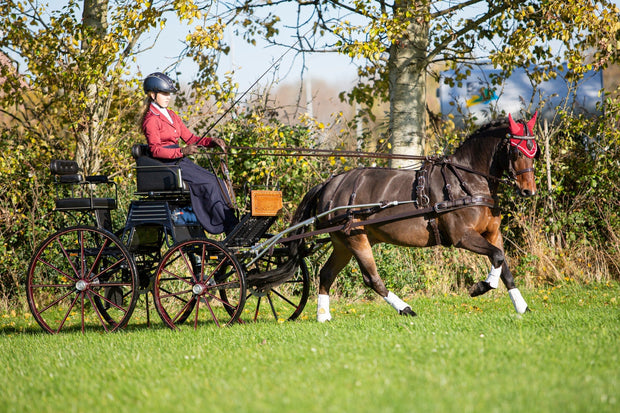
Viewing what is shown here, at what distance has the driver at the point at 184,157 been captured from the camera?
6.72 metres

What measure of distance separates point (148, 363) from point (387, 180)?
3.06 meters

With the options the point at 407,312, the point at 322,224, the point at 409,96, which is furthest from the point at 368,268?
the point at 409,96

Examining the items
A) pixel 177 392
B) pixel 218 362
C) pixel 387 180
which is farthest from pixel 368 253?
pixel 177 392

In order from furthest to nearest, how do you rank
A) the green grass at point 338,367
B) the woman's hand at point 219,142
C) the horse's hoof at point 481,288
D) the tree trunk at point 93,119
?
1. the tree trunk at point 93,119
2. the woman's hand at point 219,142
3. the horse's hoof at point 481,288
4. the green grass at point 338,367

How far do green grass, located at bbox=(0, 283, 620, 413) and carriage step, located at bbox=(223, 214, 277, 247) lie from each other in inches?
34.6

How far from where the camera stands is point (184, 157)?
691 centimetres

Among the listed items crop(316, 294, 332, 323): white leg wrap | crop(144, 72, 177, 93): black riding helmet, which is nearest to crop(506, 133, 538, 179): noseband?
crop(316, 294, 332, 323): white leg wrap

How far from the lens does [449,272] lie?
999 centimetres

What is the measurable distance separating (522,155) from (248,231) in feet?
9.29

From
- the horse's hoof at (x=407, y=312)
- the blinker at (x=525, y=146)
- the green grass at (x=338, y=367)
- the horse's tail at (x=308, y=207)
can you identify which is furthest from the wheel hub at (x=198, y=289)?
the blinker at (x=525, y=146)

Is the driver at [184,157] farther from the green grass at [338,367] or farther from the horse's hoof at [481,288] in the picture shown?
the horse's hoof at [481,288]

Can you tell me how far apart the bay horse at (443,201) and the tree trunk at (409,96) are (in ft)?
12.7

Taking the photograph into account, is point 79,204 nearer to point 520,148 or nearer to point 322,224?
point 322,224

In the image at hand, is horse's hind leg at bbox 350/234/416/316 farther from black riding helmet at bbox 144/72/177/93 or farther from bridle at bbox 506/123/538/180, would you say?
black riding helmet at bbox 144/72/177/93
